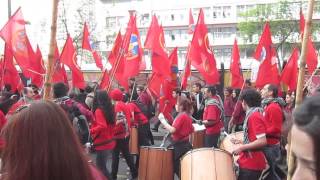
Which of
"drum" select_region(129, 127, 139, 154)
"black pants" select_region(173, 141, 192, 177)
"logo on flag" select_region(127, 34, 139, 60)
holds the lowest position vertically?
"drum" select_region(129, 127, 139, 154)

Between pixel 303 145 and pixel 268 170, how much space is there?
4.40 m

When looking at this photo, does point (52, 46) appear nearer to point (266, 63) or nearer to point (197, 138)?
point (197, 138)

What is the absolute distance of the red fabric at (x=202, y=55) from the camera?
9828 millimetres

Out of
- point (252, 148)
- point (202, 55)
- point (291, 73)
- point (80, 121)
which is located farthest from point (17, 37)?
point (291, 73)

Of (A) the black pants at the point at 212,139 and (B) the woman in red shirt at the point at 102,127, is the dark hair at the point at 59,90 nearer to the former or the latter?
(B) the woman in red shirt at the point at 102,127

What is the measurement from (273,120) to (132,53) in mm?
4859

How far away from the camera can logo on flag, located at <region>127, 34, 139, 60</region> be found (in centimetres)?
1024

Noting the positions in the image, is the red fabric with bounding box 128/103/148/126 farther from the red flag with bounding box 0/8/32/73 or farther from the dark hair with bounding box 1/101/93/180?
the dark hair with bounding box 1/101/93/180

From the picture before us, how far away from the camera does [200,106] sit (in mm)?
13242

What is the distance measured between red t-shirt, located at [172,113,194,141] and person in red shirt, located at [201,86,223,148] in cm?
176

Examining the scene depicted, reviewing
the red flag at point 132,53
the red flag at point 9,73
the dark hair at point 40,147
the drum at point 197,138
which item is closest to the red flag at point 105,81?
the red flag at point 132,53

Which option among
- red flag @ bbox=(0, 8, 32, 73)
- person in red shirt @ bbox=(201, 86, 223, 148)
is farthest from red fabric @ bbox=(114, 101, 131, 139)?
red flag @ bbox=(0, 8, 32, 73)

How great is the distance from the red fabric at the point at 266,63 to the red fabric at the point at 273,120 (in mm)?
3103

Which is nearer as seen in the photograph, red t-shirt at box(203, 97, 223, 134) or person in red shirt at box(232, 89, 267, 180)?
person in red shirt at box(232, 89, 267, 180)
